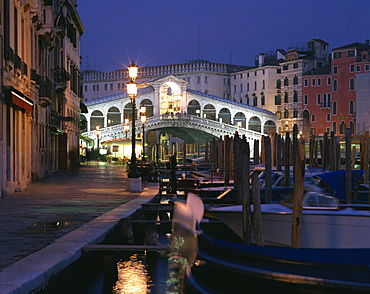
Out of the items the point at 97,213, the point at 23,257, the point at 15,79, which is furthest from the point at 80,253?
the point at 15,79

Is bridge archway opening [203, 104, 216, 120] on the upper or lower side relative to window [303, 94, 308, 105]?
lower

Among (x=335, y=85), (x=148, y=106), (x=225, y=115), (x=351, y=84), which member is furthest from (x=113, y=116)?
(x=351, y=84)

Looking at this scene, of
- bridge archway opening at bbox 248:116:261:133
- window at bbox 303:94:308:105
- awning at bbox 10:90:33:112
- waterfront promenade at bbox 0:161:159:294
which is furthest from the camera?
bridge archway opening at bbox 248:116:261:133

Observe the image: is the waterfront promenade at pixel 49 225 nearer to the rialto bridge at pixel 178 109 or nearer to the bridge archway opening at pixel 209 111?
the rialto bridge at pixel 178 109

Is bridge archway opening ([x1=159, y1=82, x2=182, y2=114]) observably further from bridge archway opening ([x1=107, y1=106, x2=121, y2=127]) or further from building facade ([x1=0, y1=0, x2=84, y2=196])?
building facade ([x1=0, y1=0, x2=84, y2=196])

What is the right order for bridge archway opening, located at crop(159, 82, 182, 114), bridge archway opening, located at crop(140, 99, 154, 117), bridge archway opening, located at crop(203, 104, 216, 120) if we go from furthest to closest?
bridge archway opening, located at crop(140, 99, 154, 117) → bridge archway opening, located at crop(203, 104, 216, 120) → bridge archway opening, located at crop(159, 82, 182, 114)

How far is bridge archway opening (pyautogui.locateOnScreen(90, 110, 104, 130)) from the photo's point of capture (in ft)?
259

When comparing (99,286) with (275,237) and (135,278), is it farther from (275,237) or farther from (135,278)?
(275,237)

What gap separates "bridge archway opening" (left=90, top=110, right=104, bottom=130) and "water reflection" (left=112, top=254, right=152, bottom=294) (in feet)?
223

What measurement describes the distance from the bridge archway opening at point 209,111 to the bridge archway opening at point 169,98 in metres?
3.48

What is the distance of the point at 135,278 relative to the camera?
10336 millimetres

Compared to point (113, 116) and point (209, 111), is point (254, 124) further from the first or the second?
point (113, 116)

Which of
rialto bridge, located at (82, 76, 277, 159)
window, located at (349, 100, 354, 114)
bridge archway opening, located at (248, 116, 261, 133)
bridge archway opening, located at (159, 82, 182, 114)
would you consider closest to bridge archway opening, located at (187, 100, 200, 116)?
rialto bridge, located at (82, 76, 277, 159)

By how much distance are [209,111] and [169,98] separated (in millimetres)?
5127
